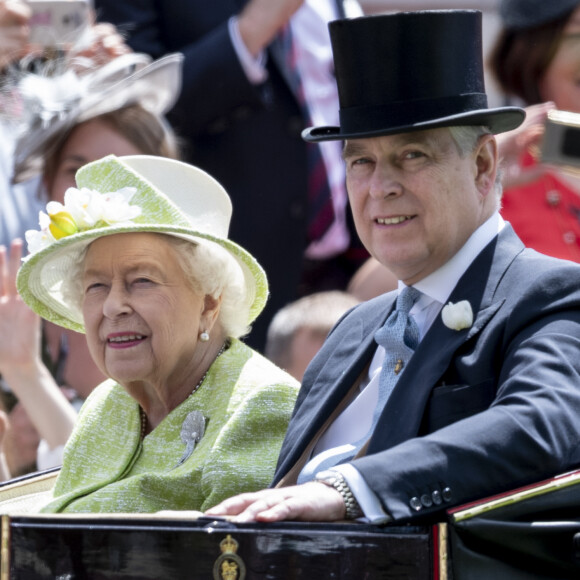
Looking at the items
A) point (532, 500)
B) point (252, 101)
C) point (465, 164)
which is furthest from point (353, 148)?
point (252, 101)

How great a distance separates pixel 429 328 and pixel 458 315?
109mm

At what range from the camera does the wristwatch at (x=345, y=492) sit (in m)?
2.30

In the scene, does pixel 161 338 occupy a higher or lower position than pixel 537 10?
lower

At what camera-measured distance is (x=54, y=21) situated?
15.6 ft

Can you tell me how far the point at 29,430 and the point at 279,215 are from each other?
121 cm

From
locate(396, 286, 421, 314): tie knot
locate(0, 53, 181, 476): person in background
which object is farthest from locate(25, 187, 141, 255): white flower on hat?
locate(0, 53, 181, 476): person in background

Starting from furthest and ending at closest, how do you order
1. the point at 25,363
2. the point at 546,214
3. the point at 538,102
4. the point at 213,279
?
the point at 538,102 < the point at 25,363 < the point at 546,214 < the point at 213,279

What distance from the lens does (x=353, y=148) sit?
9.16ft

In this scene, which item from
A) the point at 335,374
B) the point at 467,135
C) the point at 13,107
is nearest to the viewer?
the point at 467,135

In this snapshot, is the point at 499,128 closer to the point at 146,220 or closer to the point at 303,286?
the point at 146,220

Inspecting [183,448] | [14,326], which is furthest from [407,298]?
[14,326]

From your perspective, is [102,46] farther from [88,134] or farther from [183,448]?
[183,448]

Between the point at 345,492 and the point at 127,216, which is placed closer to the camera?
the point at 345,492

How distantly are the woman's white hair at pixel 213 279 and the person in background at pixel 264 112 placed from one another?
1.37 meters
